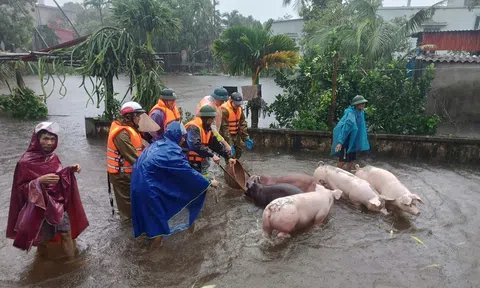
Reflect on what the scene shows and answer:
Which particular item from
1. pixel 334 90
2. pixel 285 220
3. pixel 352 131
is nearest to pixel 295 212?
pixel 285 220

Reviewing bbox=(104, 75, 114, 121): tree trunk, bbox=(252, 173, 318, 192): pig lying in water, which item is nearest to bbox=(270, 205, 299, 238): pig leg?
bbox=(252, 173, 318, 192): pig lying in water

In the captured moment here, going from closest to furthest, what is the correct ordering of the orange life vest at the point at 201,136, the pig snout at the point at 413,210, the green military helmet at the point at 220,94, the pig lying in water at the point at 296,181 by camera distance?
1. the pig snout at the point at 413,210
2. the orange life vest at the point at 201,136
3. the pig lying in water at the point at 296,181
4. the green military helmet at the point at 220,94

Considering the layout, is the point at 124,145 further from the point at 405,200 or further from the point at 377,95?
the point at 377,95

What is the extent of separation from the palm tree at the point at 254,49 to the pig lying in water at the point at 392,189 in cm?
430

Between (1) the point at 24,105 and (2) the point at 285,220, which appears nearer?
(2) the point at 285,220

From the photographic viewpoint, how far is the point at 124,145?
4.52 m

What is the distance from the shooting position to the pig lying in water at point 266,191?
5316 mm

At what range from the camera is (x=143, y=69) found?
386 inches

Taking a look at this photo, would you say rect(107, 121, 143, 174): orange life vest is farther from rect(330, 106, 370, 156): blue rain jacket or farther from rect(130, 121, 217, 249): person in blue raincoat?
rect(330, 106, 370, 156): blue rain jacket

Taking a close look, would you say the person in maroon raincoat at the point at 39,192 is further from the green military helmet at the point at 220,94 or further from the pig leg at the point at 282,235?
the green military helmet at the point at 220,94

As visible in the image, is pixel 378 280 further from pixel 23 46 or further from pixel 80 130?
pixel 23 46

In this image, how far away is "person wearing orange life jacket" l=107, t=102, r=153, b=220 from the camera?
4539mm

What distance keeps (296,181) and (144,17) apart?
868 cm

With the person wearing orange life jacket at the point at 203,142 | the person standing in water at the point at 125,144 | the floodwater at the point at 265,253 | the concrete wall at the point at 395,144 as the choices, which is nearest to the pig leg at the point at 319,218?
the floodwater at the point at 265,253
